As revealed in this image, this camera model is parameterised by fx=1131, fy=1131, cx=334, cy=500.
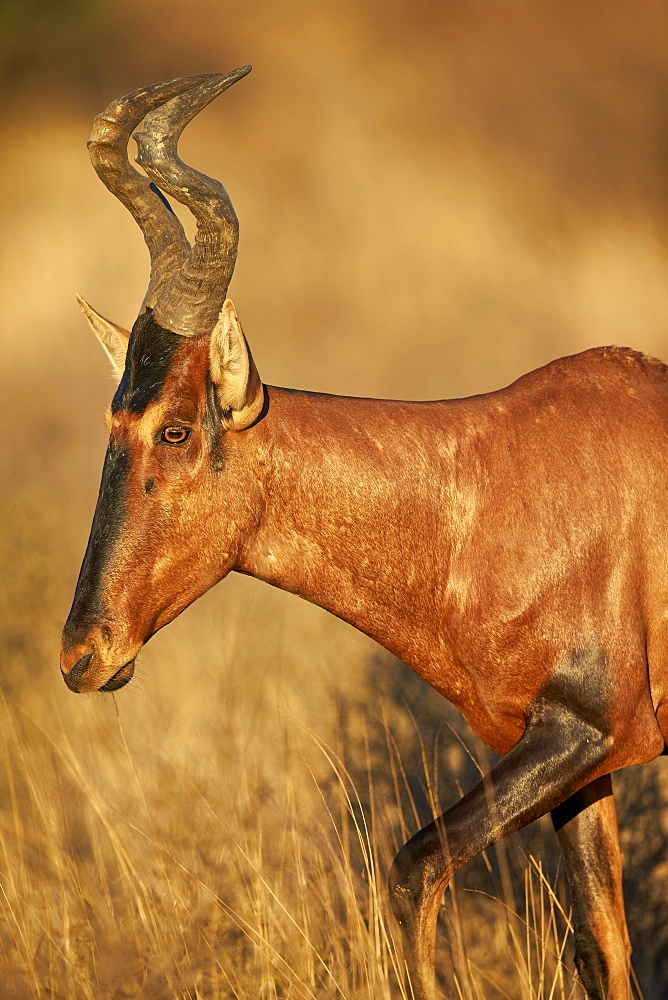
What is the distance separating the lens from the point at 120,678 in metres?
4.01

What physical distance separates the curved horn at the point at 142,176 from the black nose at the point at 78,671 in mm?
1330

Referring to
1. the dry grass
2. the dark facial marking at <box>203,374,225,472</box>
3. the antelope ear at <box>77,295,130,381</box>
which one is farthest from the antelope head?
the dry grass

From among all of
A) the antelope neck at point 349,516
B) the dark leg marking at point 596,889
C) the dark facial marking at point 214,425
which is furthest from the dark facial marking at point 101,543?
the dark leg marking at point 596,889

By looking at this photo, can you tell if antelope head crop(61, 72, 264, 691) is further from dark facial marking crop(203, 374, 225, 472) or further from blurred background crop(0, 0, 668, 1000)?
blurred background crop(0, 0, 668, 1000)

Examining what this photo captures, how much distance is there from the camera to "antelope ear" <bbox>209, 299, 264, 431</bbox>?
12.5 ft

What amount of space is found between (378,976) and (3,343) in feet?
28.3

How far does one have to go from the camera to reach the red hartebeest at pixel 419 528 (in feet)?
12.8

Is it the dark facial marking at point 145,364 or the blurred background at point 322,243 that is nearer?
the dark facial marking at point 145,364

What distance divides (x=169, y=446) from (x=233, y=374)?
0.35 meters

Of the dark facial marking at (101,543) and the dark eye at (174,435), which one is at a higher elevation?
the dark eye at (174,435)

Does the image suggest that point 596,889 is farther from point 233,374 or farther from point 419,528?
point 233,374

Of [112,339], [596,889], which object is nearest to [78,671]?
[112,339]

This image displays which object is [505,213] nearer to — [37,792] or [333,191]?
[333,191]

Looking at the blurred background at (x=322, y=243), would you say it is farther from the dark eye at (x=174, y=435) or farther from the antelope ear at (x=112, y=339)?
the dark eye at (x=174, y=435)
